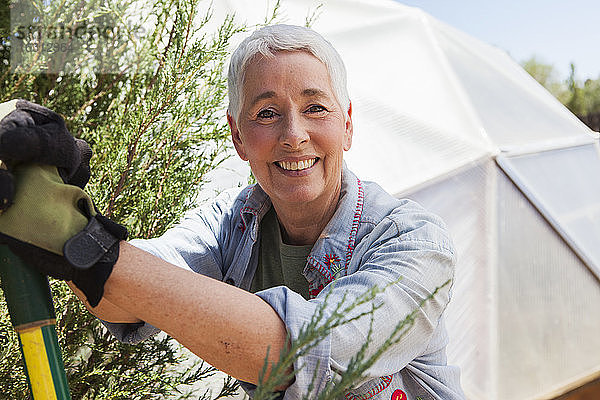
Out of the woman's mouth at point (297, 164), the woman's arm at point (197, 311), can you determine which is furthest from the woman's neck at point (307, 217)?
the woman's arm at point (197, 311)

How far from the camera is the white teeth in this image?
127 cm

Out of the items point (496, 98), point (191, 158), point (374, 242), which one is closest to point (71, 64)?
point (191, 158)

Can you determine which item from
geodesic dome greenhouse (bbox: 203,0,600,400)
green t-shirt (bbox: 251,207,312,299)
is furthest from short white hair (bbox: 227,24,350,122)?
geodesic dome greenhouse (bbox: 203,0,600,400)

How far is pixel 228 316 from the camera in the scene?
2.75ft

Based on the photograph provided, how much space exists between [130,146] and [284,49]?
0.57 m

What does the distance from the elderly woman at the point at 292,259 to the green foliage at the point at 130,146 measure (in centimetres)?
20

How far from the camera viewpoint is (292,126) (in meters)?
1.22

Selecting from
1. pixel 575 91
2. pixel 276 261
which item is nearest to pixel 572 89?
pixel 575 91

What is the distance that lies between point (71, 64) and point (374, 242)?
1219 mm

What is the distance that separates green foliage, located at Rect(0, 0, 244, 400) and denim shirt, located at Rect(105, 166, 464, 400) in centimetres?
19

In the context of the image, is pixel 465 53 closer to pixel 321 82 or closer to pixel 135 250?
pixel 321 82

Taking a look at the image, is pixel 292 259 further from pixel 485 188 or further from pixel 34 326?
pixel 485 188

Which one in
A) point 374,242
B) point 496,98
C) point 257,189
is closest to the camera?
point 374,242

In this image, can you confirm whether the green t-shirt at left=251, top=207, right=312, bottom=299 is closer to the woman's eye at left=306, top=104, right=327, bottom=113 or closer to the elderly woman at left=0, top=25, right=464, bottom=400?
the elderly woman at left=0, top=25, right=464, bottom=400
